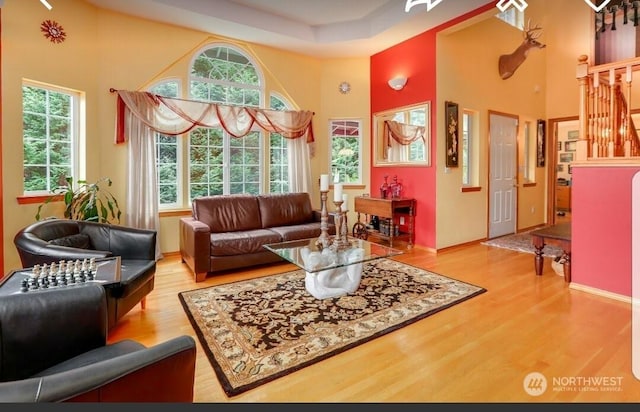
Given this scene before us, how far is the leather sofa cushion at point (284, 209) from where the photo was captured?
441 centimetres

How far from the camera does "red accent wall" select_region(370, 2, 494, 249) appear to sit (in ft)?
14.7

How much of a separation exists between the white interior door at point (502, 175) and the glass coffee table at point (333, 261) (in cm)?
319

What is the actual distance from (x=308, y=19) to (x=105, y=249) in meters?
3.91

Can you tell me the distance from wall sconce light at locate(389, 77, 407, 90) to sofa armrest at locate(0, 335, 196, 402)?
15.1 feet

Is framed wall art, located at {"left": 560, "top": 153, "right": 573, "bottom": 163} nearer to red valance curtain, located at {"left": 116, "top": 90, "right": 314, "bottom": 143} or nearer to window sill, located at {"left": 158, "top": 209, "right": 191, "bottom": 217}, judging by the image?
red valance curtain, located at {"left": 116, "top": 90, "right": 314, "bottom": 143}

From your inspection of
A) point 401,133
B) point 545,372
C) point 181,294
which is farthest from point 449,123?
point 181,294

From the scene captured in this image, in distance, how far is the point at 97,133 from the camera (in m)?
3.90

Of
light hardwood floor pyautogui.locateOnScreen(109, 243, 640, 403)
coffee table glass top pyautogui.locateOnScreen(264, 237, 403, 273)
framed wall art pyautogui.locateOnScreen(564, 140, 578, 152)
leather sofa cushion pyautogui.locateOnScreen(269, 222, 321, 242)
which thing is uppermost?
framed wall art pyautogui.locateOnScreen(564, 140, 578, 152)

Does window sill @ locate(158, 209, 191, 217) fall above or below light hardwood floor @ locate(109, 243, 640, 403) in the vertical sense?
above

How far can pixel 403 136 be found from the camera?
16.7 ft

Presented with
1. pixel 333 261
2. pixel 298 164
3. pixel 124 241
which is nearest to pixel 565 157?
pixel 298 164

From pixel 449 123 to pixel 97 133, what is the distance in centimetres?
453

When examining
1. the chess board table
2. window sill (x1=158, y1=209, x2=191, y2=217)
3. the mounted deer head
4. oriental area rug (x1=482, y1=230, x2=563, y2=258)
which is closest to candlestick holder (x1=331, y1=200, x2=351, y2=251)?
the chess board table

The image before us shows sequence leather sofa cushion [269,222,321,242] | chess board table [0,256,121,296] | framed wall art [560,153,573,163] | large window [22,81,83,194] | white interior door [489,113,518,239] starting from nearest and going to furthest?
chess board table [0,256,121,296], large window [22,81,83,194], leather sofa cushion [269,222,321,242], white interior door [489,113,518,239], framed wall art [560,153,573,163]
